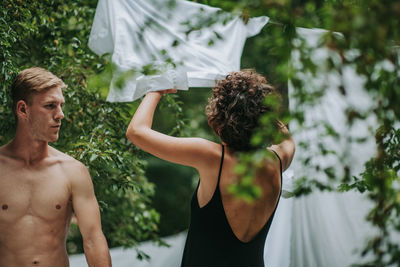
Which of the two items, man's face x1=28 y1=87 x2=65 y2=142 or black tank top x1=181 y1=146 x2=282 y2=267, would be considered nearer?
black tank top x1=181 y1=146 x2=282 y2=267

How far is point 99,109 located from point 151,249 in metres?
1.43

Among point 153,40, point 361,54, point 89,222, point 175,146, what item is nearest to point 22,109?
point 89,222

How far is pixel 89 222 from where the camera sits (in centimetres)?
199

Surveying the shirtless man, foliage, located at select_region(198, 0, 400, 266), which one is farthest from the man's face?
foliage, located at select_region(198, 0, 400, 266)

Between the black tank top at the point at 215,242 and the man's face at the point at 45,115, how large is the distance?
0.76m

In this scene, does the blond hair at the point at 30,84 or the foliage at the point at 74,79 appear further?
the foliage at the point at 74,79

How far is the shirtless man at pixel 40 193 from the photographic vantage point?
196 cm

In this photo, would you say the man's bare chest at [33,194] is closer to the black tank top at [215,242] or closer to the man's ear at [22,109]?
the man's ear at [22,109]

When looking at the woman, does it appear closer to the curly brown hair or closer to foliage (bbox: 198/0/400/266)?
the curly brown hair

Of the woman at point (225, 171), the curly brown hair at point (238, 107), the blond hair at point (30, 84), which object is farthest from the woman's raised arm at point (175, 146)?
the blond hair at point (30, 84)

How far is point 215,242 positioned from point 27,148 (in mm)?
1045

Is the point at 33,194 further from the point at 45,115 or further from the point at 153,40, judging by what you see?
the point at 153,40

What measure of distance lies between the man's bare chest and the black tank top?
0.67m

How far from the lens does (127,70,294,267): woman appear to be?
165 cm
